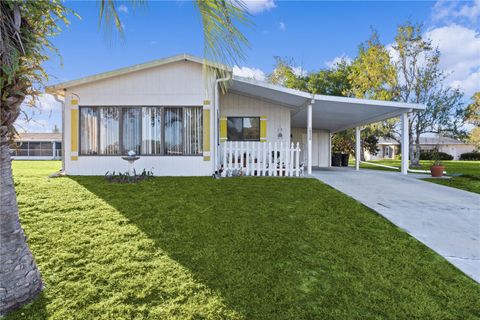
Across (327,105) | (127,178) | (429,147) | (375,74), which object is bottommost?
(127,178)

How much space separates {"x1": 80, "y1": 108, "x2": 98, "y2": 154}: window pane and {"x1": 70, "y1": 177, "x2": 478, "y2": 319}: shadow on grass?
360 cm

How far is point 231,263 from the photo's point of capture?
3.32m

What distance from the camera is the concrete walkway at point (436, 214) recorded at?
3.77 meters

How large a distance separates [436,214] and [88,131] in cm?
991

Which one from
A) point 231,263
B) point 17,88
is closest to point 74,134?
point 17,88

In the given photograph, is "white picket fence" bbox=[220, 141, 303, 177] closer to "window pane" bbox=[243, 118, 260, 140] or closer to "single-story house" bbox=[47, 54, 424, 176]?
"single-story house" bbox=[47, 54, 424, 176]

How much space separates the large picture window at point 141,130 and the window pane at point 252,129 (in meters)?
3.08

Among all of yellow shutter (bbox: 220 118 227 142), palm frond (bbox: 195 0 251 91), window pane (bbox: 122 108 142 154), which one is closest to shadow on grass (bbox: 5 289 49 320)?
Result: palm frond (bbox: 195 0 251 91)

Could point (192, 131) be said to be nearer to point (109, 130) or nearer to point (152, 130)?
point (152, 130)

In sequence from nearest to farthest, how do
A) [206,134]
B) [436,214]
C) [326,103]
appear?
[436,214] → [206,134] → [326,103]

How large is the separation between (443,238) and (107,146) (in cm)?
921

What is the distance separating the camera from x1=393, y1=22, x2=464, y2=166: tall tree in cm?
1738

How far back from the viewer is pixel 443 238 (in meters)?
4.18

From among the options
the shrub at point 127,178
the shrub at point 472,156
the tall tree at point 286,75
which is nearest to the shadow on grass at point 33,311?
the shrub at point 127,178
